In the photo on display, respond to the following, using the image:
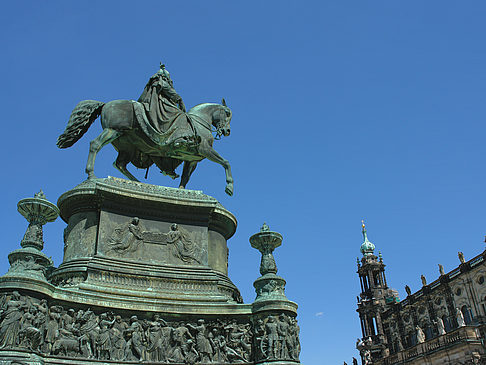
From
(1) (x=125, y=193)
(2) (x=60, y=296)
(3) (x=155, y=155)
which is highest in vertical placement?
(3) (x=155, y=155)

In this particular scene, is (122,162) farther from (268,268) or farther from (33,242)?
(268,268)

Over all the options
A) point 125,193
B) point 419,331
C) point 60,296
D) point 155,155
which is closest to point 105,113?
point 155,155

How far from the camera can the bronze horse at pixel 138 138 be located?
51.2 ft

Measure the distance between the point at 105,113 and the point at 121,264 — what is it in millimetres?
5291

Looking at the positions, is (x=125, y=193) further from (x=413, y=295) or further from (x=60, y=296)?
(x=413, y=295)

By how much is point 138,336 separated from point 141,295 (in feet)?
3.49

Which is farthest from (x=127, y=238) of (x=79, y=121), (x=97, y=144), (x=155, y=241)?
(x=79, y=121)

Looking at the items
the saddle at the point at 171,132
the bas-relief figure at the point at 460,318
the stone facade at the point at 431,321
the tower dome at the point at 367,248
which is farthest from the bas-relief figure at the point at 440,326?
the saddle at the point at 171,132

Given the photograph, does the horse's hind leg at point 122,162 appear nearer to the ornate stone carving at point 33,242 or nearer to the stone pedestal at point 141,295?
the stone pedestal at point 141,295

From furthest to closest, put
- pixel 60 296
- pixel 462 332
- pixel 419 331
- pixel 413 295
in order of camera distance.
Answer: pixel 413 295 < pixel 419 331 < pixel 462 332 < pixel 60 296

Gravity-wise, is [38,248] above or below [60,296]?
above

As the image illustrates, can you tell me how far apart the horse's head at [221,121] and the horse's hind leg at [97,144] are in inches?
153

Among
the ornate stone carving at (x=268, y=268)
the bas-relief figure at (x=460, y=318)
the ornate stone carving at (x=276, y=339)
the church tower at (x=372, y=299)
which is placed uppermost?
the church tower at (x=372, y=299)

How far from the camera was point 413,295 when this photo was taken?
62656 millimetres
